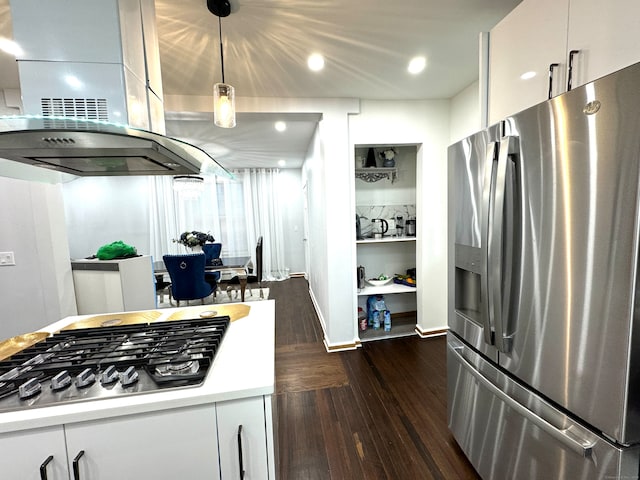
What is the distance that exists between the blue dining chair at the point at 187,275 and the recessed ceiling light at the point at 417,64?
2.93 m

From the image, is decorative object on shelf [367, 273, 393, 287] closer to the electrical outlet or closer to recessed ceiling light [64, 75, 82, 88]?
recessed ceiling light [64, 75, 82, 88]

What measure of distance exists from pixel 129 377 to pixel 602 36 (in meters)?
1.98

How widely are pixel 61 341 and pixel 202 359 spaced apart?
2.46 feet

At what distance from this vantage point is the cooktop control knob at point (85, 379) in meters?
0.88

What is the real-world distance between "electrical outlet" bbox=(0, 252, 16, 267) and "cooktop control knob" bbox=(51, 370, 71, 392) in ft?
6.41

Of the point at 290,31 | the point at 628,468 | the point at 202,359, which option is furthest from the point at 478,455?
the point at 290,31

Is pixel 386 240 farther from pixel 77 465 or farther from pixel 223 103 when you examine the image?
pixel 77 465

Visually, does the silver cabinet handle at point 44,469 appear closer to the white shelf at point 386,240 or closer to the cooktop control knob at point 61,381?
the cooktop control knob at point 61,381

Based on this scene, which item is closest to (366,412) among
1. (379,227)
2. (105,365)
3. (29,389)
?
(105,365)

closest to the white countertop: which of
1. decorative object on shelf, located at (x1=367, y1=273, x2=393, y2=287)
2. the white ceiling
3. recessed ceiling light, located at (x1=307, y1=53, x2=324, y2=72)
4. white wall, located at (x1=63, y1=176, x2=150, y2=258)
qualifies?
the white ceiling

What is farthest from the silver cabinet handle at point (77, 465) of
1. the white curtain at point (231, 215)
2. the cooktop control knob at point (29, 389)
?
the white curtain at point (231, 215)

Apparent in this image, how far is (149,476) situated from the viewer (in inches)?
33.8

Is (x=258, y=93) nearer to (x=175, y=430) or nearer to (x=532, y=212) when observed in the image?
(x=532, y=212)

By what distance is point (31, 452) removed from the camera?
2.60 ft
